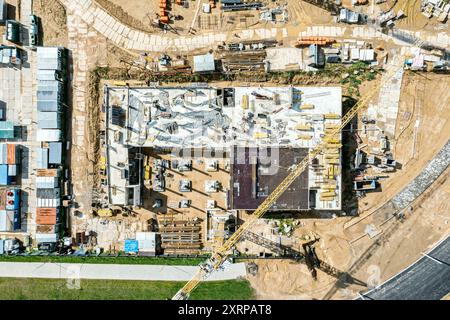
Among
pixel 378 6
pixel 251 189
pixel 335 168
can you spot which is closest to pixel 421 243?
pixel 335 168

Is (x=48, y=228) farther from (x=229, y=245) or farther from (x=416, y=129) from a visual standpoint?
(x=416, y=129)

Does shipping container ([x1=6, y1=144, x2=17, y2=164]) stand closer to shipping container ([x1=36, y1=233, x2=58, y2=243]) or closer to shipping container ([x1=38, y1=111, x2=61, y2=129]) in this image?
shipping container ([x1=38, y1=111, x2=61, y2=129])

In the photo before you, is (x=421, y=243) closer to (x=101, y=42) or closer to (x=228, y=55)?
(x=228, y=55)

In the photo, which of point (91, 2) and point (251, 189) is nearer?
point (251, 189)

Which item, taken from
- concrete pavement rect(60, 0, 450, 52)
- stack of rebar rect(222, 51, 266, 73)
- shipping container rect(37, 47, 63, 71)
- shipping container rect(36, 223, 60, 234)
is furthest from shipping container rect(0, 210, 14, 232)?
stack of rebar rect(222, 51, 266, 73)

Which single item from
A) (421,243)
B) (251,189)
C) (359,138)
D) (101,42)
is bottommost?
(421,243)

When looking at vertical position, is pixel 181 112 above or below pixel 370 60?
below
